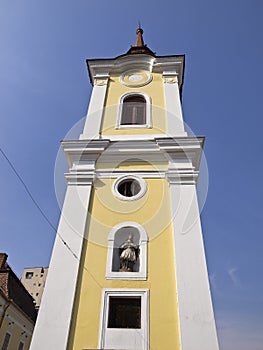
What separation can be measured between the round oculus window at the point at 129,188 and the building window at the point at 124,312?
3302 millimetres

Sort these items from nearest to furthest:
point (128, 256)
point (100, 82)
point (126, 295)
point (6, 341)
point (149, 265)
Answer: point (126, 295), point (149, 265), point (128, 256), point (100, 82), point (6, 341)

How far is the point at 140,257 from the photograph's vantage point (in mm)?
8844

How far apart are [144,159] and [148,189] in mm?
1376

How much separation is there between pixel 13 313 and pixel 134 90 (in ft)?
58.4

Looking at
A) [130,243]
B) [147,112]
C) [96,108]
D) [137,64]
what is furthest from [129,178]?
[137,64]

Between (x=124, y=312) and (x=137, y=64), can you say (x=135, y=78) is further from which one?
(x=124, y=312)

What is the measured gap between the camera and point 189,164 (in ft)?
34.9

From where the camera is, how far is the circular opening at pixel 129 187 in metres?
10.5

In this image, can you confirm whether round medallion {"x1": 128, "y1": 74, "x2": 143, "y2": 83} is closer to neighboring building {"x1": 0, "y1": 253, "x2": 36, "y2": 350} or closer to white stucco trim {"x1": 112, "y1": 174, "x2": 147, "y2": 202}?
white stucco trim {"x1": 112, "y1": 174, "x2": 147, "y2": 202}

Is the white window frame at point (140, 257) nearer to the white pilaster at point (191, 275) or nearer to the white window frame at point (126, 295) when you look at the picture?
the white window frame at point (126, 295)

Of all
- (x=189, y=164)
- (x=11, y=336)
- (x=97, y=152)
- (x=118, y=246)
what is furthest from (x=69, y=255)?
(x=11, y=336)

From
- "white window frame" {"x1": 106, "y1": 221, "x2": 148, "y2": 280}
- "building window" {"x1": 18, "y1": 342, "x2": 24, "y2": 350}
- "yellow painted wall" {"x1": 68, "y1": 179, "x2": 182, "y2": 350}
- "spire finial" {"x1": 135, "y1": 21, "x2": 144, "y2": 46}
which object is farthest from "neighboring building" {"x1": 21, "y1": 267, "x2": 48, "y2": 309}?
"white window frame" {"x1": 106, "y1": 221, "x2": 148, "y2": 280}

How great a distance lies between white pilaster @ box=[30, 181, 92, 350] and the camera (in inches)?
290

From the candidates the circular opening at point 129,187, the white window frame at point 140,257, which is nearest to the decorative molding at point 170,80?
the circular opening at point 129,187
